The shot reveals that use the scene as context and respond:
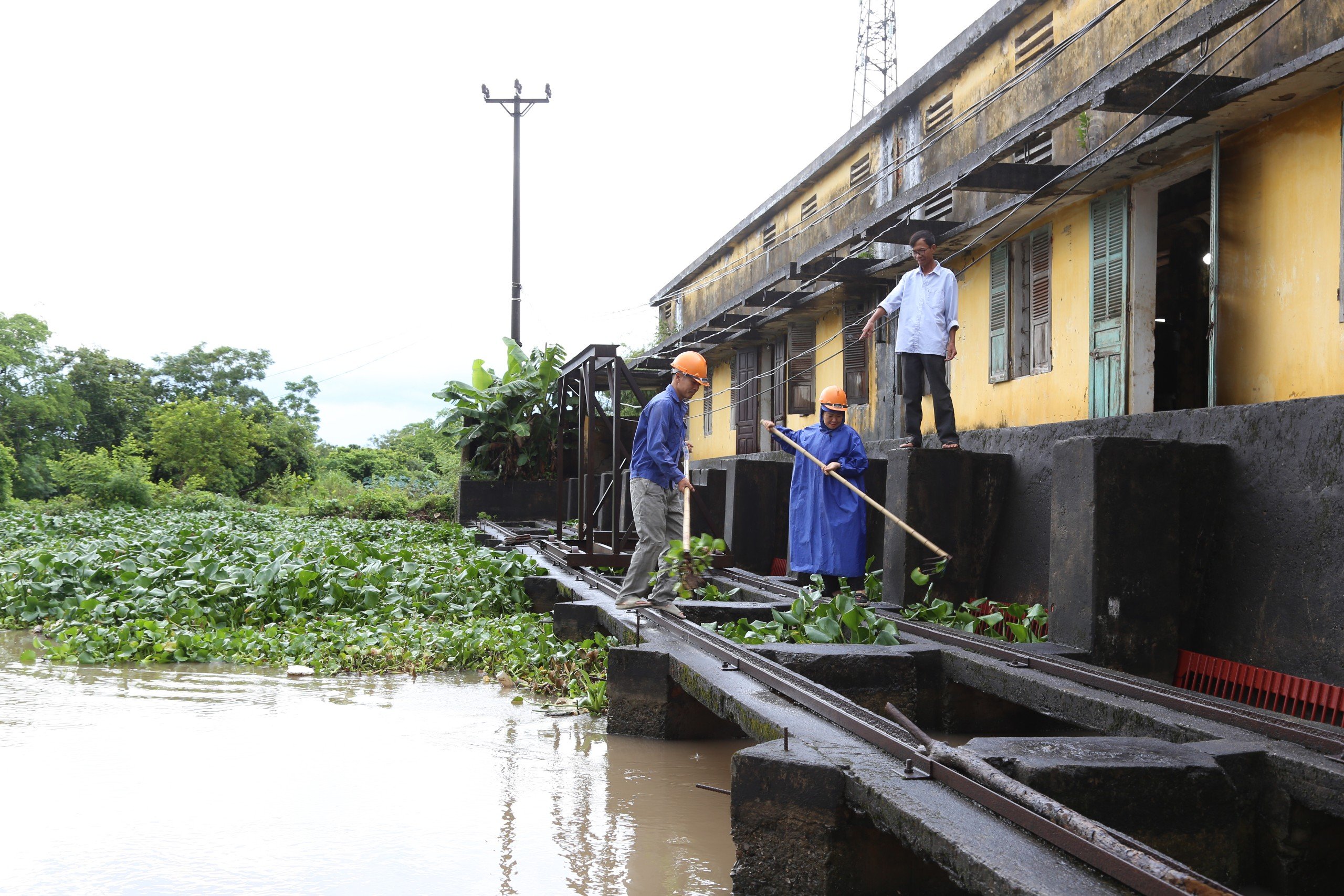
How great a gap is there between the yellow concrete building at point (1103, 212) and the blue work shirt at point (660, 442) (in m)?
3.93

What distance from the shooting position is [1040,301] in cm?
1092

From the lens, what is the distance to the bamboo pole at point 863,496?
6.52 meters

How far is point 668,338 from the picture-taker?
21625mm

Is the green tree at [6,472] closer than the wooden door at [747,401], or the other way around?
the wooden door at [747,401]

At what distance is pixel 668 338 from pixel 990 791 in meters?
19.4

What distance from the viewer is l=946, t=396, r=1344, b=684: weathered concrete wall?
467cm

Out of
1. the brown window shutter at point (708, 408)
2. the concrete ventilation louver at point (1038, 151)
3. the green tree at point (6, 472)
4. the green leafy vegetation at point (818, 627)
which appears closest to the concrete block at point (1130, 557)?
the green leafy vegetation at point (818, 627)

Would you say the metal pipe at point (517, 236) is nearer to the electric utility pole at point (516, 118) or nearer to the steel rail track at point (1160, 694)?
the electric utility pole at point (516, 118)

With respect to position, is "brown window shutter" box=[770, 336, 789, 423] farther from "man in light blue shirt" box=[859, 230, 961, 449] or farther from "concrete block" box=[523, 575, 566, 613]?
"concrete block" box=[523, 575, 566, 613]

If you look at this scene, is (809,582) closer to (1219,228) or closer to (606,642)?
(606,642)

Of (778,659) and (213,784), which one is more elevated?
(778,659)

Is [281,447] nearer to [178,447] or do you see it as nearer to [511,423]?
[178,447]

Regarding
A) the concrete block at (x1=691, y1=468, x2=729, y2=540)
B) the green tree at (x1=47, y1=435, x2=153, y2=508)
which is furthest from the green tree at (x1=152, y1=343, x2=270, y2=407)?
the concrete block at (x1=691, y1=468, x2=729, y2=540)

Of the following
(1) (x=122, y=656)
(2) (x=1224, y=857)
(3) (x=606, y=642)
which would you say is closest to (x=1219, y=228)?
(3) (x=606, y=642)
